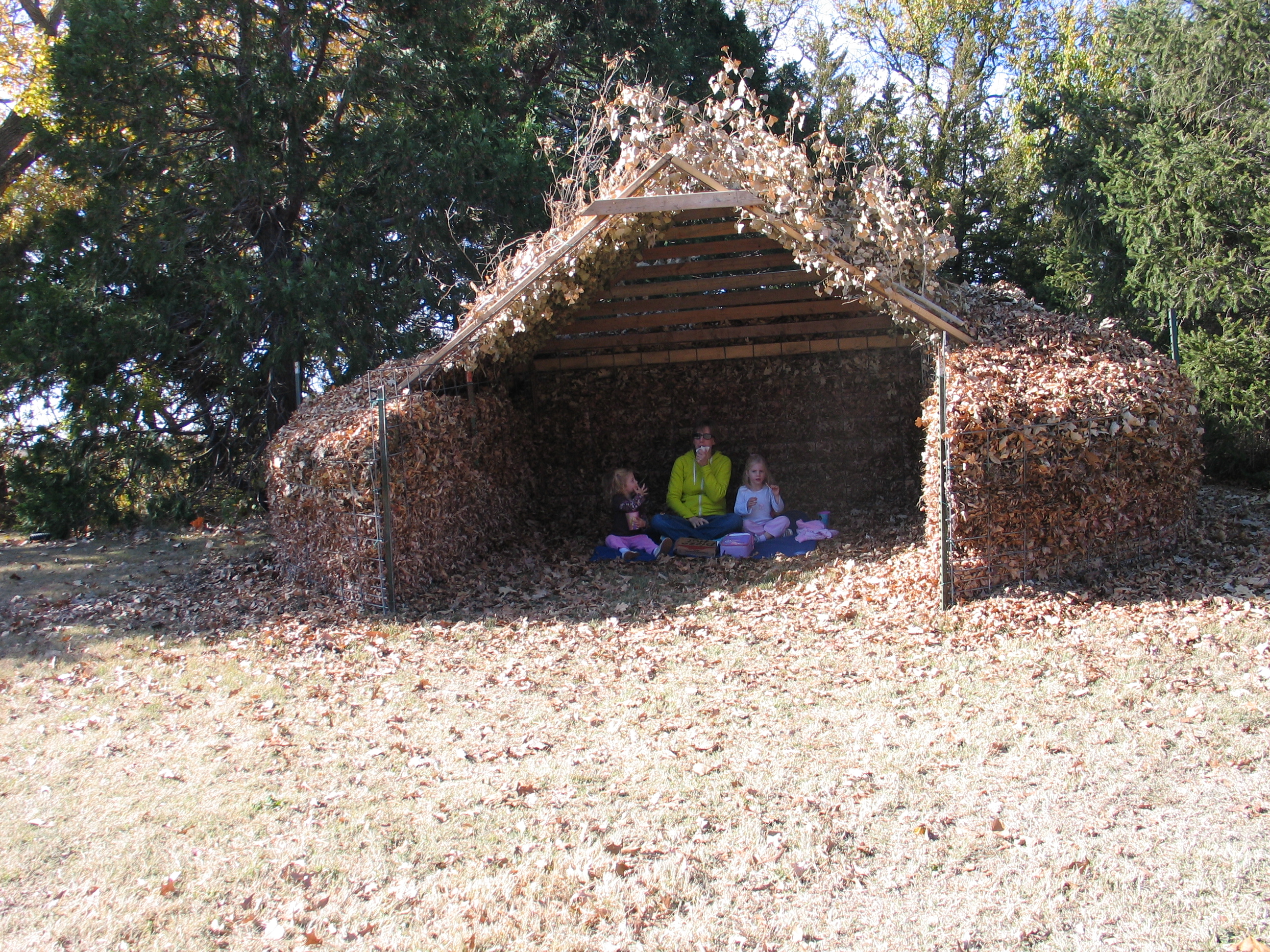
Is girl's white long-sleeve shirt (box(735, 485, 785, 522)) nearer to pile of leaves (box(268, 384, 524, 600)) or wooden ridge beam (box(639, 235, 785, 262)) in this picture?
wooden ridge beam (box(639, 235, 785, 262))

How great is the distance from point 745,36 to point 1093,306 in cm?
774

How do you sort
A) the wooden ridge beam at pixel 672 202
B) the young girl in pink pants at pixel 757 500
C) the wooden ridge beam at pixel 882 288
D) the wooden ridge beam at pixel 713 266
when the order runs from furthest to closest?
the young girl in pink pants at pixel 757 500 → the wooden ridge beam at pixel 713 266 → the wooden ridge beam at pixel 882 288 → the wooden ridge beam at pixel 672 202

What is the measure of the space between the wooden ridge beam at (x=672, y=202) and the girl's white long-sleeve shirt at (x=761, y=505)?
3.72 m

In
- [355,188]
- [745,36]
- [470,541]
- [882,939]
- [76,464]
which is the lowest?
[882,939]

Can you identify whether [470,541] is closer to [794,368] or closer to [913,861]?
[794,368]

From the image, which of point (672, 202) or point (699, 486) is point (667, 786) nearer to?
point (672, 202)

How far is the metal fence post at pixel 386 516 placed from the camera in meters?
7.89

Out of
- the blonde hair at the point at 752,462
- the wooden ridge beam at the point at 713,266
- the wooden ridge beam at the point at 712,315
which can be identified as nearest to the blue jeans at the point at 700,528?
the blonde hair at the point at 752,462

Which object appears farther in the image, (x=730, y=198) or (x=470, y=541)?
(x=470, y=541)

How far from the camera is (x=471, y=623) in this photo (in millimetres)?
7797

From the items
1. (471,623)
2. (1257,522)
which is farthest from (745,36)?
(471,623)

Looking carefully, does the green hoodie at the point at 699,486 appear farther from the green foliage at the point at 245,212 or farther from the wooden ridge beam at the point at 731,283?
the green foliage at the point at 245,212

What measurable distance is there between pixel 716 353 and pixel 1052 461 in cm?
530

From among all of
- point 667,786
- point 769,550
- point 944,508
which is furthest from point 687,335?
point 667,786
